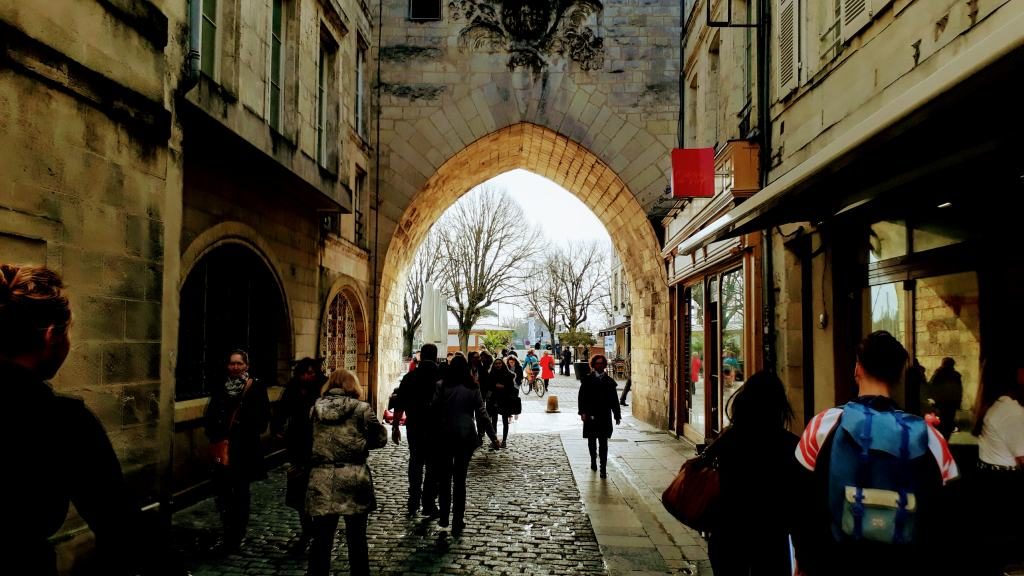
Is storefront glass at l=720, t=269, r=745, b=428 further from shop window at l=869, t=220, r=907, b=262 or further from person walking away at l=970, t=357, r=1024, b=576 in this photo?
person walking away at l=970, t=357, r=1024, b=576

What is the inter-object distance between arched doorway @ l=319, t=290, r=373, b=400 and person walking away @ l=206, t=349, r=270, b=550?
7.17 meters

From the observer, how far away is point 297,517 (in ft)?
22.7

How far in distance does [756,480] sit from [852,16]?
4.93 metres

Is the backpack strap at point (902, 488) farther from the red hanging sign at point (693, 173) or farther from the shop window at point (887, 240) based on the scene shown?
the red hanging sign at point (693, 173)

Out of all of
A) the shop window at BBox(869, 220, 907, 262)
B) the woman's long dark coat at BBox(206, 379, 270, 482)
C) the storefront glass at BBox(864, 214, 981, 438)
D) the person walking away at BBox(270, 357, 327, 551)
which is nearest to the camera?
the storefront glass at BBox(864, 214, 981, 438)

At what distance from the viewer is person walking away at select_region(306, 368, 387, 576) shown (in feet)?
14.6

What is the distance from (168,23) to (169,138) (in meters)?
1.09

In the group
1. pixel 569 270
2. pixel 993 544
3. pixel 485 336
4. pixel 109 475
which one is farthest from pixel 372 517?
pixel 569 270

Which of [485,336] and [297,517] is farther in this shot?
[485,336]

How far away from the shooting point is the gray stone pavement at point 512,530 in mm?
5359

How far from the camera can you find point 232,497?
5.70 m

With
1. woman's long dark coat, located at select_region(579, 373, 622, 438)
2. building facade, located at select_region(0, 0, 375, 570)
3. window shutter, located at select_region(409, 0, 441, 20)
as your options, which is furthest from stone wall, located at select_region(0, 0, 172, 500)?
window shutter, located at select_region(409, 0, 441, 20)

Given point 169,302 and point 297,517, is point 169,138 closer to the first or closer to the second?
point 169,302

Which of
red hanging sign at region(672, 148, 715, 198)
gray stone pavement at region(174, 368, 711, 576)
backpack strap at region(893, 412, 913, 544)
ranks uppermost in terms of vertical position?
red hanging sign at region(672, 148, 715, 198)
